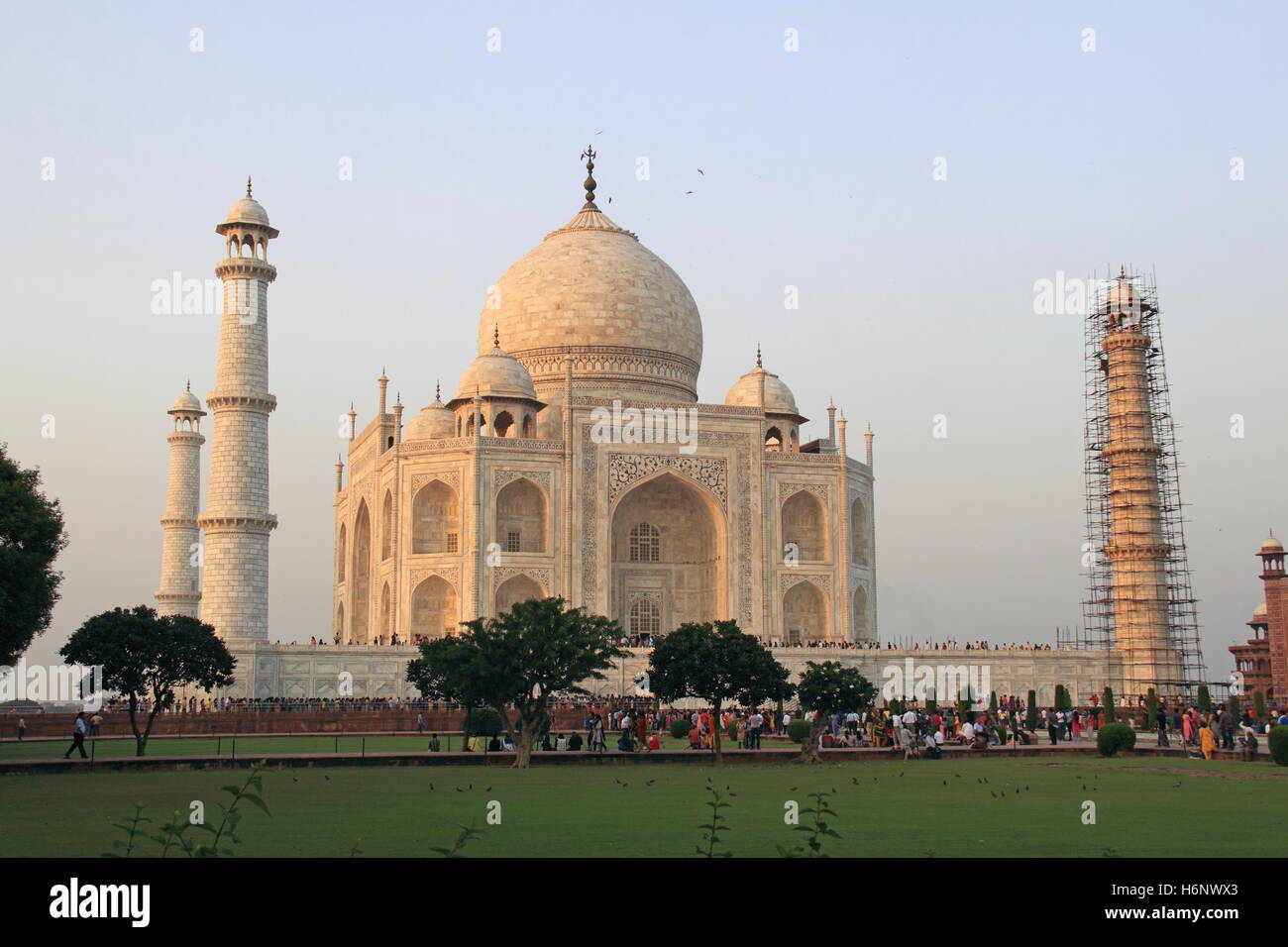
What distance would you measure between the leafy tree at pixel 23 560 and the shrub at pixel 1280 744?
17815mm

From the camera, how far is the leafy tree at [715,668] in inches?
918

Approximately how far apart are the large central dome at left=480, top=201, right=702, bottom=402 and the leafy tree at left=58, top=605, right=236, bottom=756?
2121 centimetres

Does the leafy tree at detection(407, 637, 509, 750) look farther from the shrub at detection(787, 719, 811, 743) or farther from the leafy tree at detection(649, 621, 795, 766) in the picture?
the shrub at detection(787, 719, 811, 743)

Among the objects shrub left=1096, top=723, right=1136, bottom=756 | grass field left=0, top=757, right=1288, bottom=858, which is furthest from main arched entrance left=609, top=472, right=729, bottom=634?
grass field left=0, top=757, right=1288, bottom=858

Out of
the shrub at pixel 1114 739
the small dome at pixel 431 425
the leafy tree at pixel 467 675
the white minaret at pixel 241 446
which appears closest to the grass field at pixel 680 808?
the leafy tree at pixel 467 675

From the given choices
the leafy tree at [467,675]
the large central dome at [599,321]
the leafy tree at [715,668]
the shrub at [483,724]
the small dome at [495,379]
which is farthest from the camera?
the large central dome at [599,321]

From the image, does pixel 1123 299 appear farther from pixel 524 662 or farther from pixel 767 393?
pixel 524 662

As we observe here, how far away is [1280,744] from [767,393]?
87.5ft

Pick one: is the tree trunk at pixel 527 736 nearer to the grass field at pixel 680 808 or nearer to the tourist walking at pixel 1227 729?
the grass field at pixel 680 808

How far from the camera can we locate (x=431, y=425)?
4409 centimetres

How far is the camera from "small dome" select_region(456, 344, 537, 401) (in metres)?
42.2
